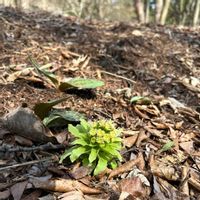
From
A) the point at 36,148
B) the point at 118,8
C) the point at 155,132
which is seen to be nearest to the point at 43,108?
the point at 36,148

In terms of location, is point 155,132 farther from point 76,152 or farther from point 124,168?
point 76,152

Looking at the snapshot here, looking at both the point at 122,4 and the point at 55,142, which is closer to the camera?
the point at 55,142

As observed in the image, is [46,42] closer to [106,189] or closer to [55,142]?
[55,142]

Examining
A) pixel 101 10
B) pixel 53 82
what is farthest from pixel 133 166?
pixel 101 10

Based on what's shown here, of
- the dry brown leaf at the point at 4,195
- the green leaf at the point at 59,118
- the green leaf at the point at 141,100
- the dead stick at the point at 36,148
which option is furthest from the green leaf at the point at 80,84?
the dry brown leaf at the point at 4,195

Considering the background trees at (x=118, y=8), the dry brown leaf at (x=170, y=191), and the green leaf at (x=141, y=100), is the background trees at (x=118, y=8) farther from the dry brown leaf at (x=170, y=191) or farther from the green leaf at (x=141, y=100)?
the dry brown leaf at (x=170, y=191)

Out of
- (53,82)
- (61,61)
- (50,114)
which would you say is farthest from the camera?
(61,61)

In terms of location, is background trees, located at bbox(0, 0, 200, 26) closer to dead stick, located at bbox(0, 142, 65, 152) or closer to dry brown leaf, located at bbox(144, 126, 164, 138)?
dry brown leaf, located at bbox(144, 126, 164, 138)
